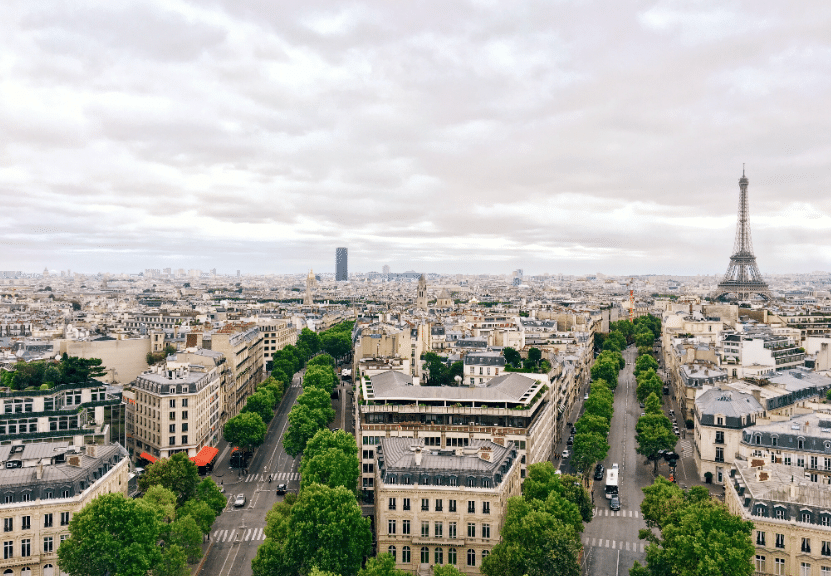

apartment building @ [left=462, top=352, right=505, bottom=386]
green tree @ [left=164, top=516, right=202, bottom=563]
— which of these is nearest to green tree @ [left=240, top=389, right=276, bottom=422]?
apartment building @ [left=462, top=352, right=505, bottom=386]

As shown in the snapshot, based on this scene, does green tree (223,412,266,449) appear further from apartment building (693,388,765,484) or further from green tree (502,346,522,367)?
apartment building (693,388,765,484)

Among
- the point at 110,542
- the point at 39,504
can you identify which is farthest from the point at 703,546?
the point at 39,504

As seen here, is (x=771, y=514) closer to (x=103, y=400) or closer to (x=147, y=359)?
(x=103, y=400)

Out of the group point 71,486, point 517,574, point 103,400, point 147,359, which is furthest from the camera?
point 147,359

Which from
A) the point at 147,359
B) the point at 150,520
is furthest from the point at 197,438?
the point at 150,520

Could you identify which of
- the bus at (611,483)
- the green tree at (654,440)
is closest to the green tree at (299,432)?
the bus at (611,483)

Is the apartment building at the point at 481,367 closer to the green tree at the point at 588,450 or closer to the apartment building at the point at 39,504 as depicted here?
the green tree at the point at 588,450

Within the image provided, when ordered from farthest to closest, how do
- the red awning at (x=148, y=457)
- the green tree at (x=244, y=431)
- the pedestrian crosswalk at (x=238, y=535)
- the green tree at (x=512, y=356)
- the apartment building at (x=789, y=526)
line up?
the green tree at (x=512, y=356) → the green tree at (x=244, y=431) → the red awning at (x=148, y=457) → the pedestrian crosswalk at (x=238, y=535) → the apartment building at (x=789, y=526)

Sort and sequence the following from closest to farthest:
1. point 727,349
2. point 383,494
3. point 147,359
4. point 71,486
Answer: point 71,486 < point 383,494 < point 147,359 < point 727,349
